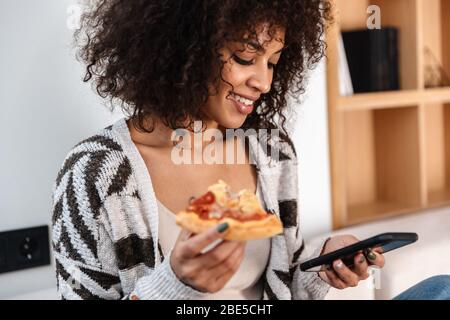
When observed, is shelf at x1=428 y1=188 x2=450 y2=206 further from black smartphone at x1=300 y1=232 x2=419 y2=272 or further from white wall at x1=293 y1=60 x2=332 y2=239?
black smartphone at x1=300 y1=232 x2=419 y2=272

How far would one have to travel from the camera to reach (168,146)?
752mm

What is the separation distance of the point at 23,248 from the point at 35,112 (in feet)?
0.60

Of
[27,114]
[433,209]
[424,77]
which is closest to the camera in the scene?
[27,114]

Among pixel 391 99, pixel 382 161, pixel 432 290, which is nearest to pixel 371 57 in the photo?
pixel 391 99

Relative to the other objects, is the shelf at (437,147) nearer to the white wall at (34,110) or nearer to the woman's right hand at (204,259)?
the white wall at (34,110)

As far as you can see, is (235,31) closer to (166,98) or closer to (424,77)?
(166,98)

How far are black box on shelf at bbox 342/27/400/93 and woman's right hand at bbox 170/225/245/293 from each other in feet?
2.51

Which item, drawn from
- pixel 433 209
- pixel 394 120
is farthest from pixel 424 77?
pixel 433 209

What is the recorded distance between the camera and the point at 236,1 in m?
0.64

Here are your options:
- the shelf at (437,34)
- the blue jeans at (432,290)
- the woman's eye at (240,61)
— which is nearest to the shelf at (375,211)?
the shelf at (437,34)

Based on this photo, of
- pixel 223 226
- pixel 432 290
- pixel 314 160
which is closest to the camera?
pixel 223 226

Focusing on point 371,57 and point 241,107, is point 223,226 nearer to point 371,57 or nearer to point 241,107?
point 241,107
